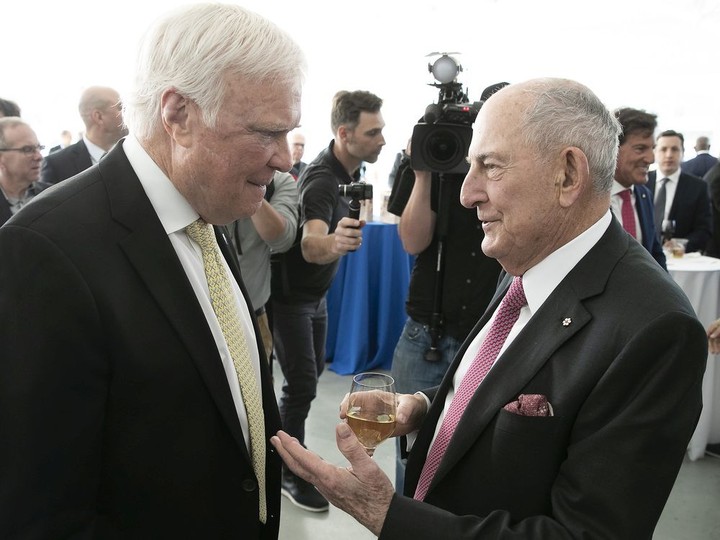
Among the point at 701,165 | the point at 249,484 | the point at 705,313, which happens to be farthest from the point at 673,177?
the point at 249,484

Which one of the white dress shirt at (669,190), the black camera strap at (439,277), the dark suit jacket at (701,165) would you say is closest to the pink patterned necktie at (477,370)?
the black camera strap at (439,277)

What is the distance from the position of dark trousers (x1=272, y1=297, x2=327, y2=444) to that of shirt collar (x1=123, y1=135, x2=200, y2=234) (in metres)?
1.71

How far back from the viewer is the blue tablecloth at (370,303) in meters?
4.63

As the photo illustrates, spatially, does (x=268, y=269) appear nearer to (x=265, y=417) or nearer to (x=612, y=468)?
(x=265, y=417)

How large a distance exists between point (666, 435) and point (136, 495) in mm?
846

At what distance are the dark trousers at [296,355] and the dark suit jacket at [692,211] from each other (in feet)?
10.7

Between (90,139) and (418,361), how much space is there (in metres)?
2.39

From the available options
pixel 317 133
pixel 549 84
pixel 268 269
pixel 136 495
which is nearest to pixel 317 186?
pixel 268 269

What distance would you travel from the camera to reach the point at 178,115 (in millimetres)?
998

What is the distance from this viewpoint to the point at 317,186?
2623mm

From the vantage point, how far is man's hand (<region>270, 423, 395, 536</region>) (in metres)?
0.99

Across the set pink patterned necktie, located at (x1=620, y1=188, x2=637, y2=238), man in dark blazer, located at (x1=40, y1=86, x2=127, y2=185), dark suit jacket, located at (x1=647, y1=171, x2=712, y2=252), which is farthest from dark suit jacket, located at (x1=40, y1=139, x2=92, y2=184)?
dark suit jacket, located at (x1=647, y1=171, x2=712, y2=252)

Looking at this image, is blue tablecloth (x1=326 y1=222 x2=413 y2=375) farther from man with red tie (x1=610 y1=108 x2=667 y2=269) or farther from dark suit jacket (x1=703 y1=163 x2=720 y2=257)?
dark suit jacket (x1=703 y1=163 x2=720 y2=257)

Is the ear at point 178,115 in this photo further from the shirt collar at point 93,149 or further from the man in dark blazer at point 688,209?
the man in dark blazer at point 688,209
